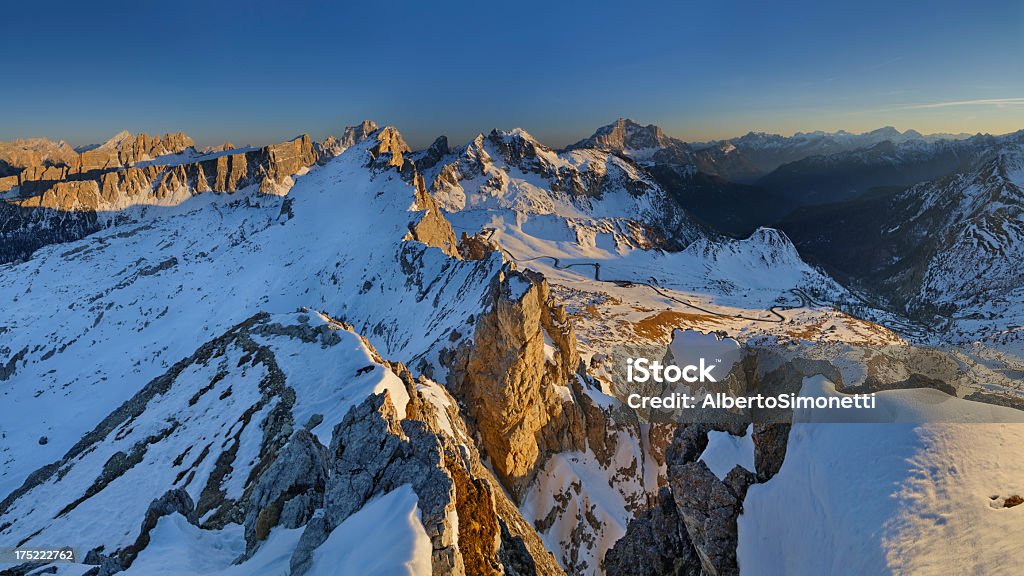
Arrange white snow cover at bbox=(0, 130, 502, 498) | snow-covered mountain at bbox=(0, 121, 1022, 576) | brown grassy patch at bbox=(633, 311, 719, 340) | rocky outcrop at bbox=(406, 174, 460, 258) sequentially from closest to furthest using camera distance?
1. snow-covered mountain at bbox=(0, 121, 1022, 576)
2. white snow cover at bbox=(0, 130, 502, 498)
3. rocky outcrop at bbox=(406, 174, 460, 258)
4. brown grassy patch at bbox=(633, 311, 719, 340)

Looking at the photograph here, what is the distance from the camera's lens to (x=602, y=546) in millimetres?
35312

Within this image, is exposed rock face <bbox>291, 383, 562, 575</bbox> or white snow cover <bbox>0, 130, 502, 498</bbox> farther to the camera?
white snow cover <bbox>0, 130, 502, 498</bbox>

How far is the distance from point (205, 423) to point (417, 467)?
2361 centimetres

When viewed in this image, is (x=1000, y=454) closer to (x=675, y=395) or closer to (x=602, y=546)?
(x=675, y=395)

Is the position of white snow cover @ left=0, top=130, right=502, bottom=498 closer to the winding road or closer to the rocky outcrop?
the rocky outcrop

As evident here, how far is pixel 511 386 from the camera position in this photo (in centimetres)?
3756

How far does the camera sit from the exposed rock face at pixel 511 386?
3703 cm

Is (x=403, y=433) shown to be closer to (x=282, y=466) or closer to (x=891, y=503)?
(x=282, y=466)

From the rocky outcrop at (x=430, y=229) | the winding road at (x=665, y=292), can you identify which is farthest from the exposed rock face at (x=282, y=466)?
the winding road at (x=665, y=292)

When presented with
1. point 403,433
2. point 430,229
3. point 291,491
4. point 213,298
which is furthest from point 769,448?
point 213,298

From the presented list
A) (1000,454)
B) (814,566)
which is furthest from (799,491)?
(1000,454)

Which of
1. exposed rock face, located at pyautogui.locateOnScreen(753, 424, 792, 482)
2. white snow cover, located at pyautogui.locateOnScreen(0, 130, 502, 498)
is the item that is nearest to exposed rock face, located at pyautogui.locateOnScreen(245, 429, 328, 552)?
white snow cover, located at pyautogui.locateOnScreen(0, 130, 502, 498)

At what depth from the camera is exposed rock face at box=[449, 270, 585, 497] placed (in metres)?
37.0

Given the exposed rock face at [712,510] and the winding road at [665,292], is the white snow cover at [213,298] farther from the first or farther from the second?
the winding road at [665,292]
